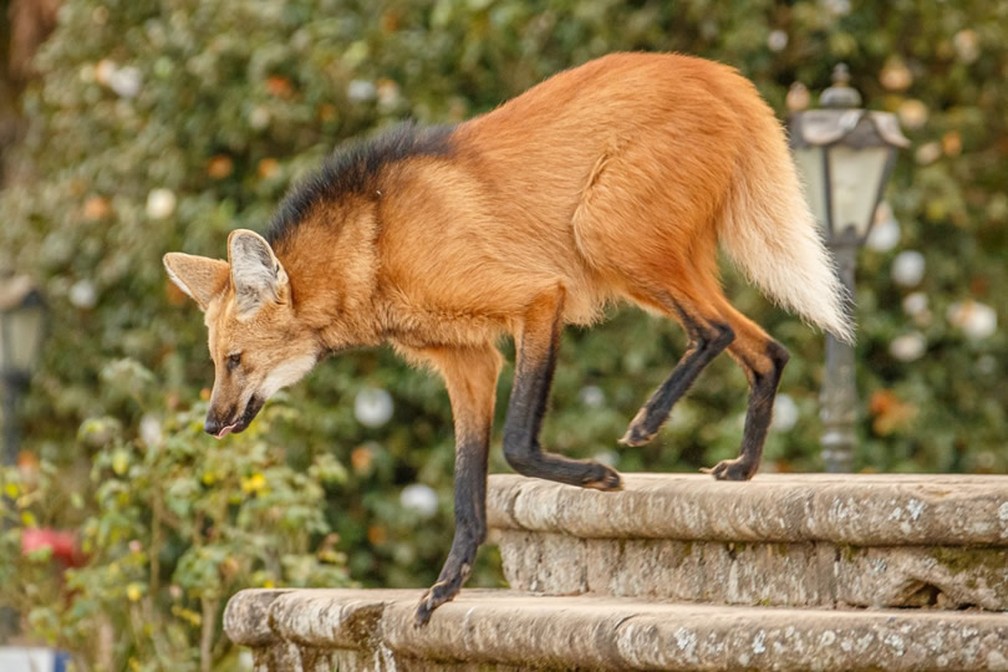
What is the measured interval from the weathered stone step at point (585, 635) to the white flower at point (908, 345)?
372 cm

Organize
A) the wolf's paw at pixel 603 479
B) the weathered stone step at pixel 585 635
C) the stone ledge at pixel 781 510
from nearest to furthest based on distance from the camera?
the weathered stone step at pixel 585 635 → the stone ledge at pixel 781 510 → the wolf's paw at pixel 603 479

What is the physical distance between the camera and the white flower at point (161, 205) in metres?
8.16

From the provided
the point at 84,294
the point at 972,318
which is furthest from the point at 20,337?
the point at 972,318

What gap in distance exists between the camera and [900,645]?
10.2 feet

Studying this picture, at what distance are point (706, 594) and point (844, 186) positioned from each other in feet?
8.78

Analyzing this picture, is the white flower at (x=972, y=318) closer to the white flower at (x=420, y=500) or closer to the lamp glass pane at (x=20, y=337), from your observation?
the white flower at (x=420, y=500)

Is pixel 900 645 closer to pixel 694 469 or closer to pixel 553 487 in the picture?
pixel 553 487

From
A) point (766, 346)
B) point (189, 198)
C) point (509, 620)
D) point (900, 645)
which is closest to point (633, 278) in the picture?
point (766, 346)

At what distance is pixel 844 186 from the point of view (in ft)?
20.5

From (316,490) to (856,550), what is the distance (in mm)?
2417

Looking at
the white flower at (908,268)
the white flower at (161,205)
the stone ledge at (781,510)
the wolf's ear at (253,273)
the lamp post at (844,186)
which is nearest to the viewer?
the stone ledge at (781,510)

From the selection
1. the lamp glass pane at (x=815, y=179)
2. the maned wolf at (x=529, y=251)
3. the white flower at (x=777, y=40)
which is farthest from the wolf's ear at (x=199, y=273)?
the white flower at (x=777, y=40)

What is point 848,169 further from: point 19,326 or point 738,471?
point 19,326

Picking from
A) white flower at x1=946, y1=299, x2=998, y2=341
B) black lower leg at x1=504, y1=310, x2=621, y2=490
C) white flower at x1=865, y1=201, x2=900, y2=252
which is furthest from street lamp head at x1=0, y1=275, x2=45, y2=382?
black lower leg at x1=504, y1=310, x2=621, y2=490
